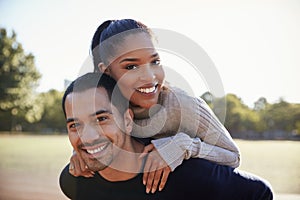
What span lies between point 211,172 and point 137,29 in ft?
1.38

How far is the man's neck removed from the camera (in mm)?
1077

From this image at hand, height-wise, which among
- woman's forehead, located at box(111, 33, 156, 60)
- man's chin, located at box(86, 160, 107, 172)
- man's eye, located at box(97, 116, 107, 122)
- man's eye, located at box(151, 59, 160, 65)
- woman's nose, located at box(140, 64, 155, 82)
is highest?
woman's forehead, located at box(111, 33, 156, 60)

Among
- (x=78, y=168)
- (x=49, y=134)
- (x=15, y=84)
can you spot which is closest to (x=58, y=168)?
(x=49, y=134)

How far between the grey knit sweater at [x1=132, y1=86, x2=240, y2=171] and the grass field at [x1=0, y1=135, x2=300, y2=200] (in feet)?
4.80

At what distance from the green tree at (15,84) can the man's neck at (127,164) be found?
3.01 meters

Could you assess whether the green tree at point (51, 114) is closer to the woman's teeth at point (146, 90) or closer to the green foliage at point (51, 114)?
the green foliage at point (51, 114)

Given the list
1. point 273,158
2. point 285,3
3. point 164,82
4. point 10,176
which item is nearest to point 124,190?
point 164,82

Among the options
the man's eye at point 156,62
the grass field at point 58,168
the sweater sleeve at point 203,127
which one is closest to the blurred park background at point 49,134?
the grass field at point 58,168

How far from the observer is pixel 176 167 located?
1058 millimetres

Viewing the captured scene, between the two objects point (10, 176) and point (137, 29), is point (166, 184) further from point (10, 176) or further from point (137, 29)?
point (10, 176)

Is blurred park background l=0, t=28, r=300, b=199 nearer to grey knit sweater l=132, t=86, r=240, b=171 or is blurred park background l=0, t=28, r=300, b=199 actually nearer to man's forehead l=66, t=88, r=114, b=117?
grey knit sweater l=132, t=86, r=240, b=171

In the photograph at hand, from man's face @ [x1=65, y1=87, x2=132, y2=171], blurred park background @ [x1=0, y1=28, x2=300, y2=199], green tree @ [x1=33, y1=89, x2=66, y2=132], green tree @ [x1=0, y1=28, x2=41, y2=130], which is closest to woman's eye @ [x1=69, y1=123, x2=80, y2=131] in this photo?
man's face @ [x1=65, y1=87, x2=132, y2=171]

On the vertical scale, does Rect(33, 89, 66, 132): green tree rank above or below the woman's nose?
below

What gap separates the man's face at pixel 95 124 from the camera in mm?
1029
